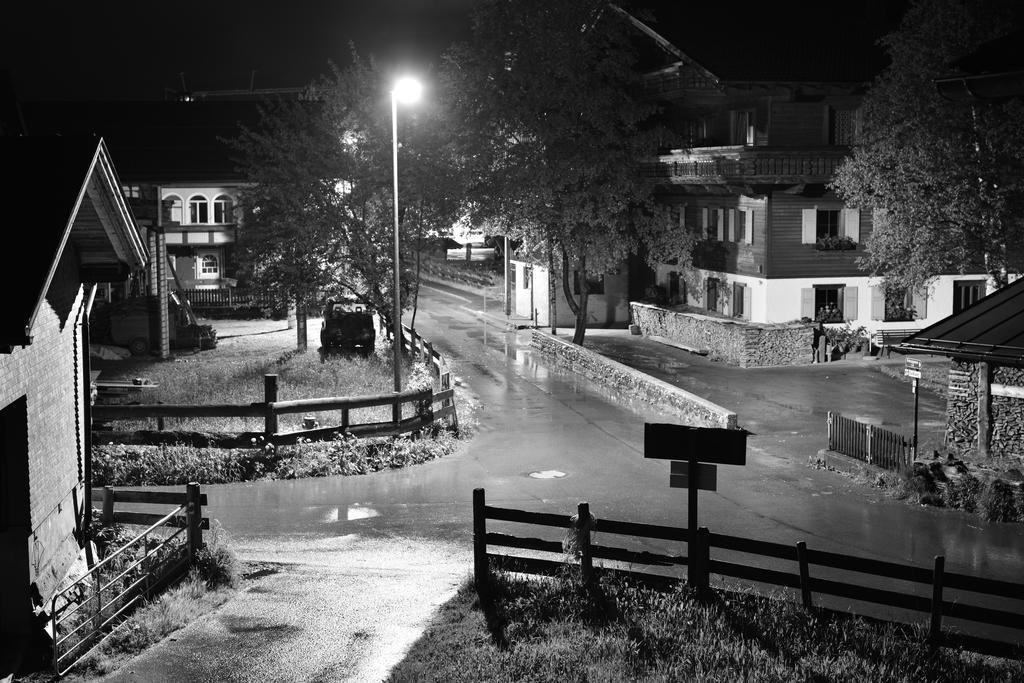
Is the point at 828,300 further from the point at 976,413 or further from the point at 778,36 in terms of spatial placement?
the point at 976,413

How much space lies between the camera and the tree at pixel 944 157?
3447 cm

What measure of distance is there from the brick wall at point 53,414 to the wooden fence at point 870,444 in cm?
1530

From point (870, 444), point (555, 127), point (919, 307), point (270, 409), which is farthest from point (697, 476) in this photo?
point (919, 307)

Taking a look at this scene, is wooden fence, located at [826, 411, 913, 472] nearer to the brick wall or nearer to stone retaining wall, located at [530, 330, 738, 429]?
stone retaining wall, located at [530, 330, 738, 429]

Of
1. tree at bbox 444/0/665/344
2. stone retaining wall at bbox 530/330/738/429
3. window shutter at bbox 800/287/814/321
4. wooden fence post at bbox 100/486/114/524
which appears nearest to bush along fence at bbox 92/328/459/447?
wooden fence post at bbox 100/486/114/524

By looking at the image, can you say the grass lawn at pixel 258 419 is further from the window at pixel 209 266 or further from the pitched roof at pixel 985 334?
the window at pixel 209 266

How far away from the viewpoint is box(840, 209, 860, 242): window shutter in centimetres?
4356

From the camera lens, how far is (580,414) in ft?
101

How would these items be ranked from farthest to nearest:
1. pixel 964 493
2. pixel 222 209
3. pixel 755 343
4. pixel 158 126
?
pixel 222 209
pixel 158 126
pixel 755 343
pixel 964 493

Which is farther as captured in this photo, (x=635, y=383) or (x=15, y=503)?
(x=635, y=383)

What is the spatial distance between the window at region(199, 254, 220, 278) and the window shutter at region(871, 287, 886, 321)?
117 feet

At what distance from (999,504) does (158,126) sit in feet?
163

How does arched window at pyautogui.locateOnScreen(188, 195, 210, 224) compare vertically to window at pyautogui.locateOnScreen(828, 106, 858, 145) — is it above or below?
below

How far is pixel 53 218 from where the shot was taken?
11352 millimetres
